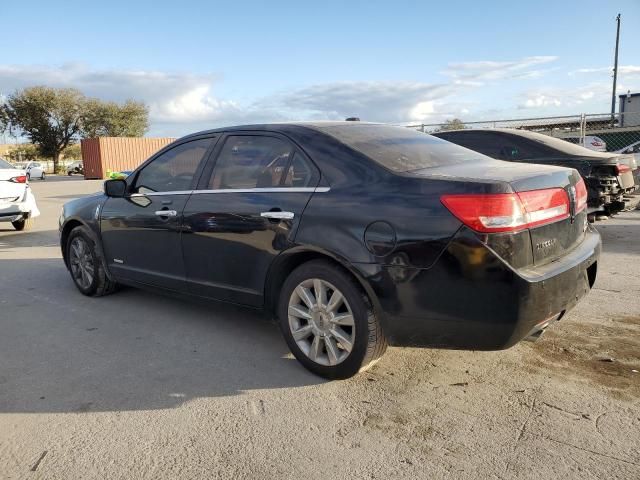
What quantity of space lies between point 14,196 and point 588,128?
18.2 m

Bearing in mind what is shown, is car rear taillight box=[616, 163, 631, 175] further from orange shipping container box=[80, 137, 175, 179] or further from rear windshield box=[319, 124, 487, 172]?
orange shipping container box=[80, 137, 175, 179]

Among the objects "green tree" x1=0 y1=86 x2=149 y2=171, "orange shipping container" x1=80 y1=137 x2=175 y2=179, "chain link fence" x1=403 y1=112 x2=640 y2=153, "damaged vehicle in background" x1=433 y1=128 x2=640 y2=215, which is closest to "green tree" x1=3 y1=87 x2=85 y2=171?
"green tree" x1=0 y1=86 x2=149 y2=171

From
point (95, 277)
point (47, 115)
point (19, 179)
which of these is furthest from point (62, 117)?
point (95, 277)

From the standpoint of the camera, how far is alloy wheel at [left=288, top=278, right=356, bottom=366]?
127 inches

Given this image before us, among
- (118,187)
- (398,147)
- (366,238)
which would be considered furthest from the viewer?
(118,187)

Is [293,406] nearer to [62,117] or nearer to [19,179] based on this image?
[19,179]

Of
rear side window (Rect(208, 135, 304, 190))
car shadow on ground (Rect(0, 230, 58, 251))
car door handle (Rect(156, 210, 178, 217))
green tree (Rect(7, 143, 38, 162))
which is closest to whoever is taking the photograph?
rear side window (Rect(208, 135, 304, 190))

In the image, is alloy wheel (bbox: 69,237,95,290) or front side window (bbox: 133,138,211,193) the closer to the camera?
front side window (bbox: 133,138,211,193)

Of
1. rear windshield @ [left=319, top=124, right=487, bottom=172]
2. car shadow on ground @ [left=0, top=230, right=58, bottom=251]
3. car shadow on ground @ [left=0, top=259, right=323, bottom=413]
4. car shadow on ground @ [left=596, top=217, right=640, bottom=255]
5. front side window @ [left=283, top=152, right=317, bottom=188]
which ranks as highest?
rear windshield @ [left=319, top=124, right=487, bottom=172]

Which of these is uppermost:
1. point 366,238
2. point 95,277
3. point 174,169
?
point 174,169

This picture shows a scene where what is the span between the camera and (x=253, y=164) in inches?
151

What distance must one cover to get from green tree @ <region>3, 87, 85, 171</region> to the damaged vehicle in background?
5198 cm

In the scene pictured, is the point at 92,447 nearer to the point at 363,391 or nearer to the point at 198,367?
the point at 198,367

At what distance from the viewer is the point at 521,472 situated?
2.40 metres
